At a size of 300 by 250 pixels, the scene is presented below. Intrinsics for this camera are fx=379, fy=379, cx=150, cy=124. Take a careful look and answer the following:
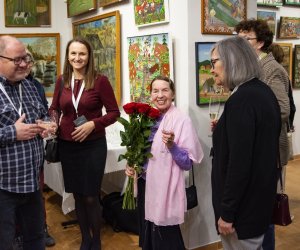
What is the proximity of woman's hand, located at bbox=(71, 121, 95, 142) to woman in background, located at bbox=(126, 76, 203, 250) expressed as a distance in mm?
390

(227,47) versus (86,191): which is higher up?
(227,47)

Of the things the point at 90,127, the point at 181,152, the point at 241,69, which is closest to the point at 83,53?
the point at 90,127

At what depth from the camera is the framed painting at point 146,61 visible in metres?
2.89

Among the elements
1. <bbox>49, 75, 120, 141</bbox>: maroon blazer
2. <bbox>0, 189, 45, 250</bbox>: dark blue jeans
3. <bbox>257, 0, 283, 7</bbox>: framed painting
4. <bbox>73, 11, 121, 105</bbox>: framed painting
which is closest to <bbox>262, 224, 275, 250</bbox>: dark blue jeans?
<bbox>49, 75, 120, 141</bbox>: maroon blazer

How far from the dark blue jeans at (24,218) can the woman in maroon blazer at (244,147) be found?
1.03 meters

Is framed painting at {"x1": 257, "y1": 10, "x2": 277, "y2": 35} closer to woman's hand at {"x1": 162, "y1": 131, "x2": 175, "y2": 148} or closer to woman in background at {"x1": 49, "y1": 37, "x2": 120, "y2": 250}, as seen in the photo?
woman in background at {"x1": 49, "y1": 37, "x2": 120, "y2": 250}

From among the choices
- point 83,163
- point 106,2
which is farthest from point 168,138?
point 106,2

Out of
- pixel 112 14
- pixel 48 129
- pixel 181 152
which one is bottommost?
pixel 181 152

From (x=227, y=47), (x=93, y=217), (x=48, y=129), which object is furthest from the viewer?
(x=93, y=217)

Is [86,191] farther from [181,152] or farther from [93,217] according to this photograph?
[181,152]

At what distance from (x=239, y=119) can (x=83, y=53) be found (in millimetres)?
1470

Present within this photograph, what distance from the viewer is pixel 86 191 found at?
2719 mm

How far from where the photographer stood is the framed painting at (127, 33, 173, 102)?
2.89 m

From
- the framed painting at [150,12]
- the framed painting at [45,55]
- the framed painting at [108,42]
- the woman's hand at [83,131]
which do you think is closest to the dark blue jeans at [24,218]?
the woman's hand at [83,131]
